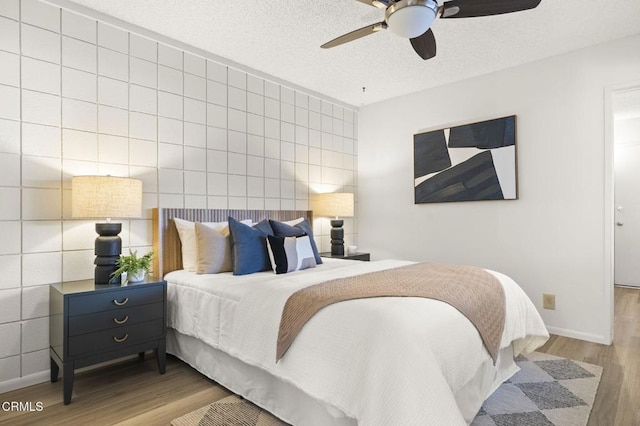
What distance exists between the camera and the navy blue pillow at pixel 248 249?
2.66 m

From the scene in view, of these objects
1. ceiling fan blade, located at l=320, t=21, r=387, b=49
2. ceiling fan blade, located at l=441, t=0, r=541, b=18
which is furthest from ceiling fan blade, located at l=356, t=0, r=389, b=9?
ceiling fan blade, located at l=441, t=0, r=541, b=18

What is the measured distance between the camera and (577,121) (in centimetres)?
320

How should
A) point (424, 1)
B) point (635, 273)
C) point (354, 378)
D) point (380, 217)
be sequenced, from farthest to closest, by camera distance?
point (635, 273) → point (380, 217) → point (424, 1) → point (354, 378)

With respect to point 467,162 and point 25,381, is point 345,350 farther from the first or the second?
point 467,162

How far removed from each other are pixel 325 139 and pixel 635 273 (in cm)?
492

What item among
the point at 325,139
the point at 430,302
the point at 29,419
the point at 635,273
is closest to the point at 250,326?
the point at 430,302

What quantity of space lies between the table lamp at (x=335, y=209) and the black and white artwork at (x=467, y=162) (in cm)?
82

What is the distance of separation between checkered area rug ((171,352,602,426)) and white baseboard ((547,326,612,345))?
0.69 metres

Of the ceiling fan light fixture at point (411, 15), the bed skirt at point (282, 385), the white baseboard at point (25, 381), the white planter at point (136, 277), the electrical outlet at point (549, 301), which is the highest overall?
the ceiling fan light fixture at point (411, 15)

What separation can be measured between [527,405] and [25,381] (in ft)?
9.76

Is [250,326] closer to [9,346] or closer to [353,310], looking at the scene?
[353,310]

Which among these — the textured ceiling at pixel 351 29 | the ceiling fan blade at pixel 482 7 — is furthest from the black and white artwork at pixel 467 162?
the ceiling fan blade at pixel 482 7

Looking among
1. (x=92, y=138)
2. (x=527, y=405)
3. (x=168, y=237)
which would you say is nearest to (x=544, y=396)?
(x=527, y=405)

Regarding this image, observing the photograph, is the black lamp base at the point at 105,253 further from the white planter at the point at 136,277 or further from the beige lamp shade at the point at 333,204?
the beige lamp shade at the point at 333,204
